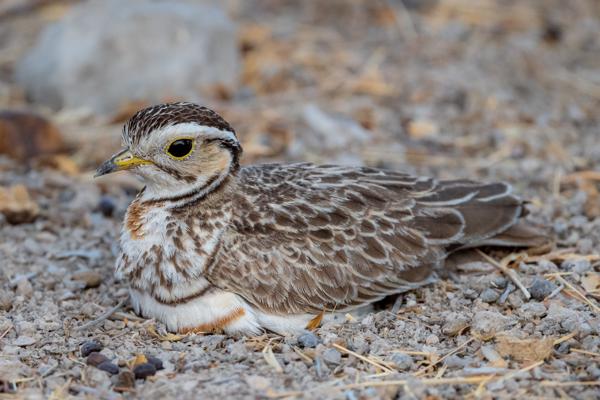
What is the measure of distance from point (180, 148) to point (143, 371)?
52.8 inches

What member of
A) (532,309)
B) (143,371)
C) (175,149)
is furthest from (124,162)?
(532,309)

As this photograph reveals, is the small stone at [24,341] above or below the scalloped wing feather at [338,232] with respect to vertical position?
below

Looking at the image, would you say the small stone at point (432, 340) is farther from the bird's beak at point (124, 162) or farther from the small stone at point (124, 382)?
the bird's beak at point (124, 162)

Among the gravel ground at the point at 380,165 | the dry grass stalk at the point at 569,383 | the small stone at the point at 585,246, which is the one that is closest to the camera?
the dry grass stalk at the point at 569,383

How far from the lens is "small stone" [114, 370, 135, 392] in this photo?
448 centimetres

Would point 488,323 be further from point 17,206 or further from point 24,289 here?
point 17,206

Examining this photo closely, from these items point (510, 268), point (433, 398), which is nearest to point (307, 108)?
point (510, 268)

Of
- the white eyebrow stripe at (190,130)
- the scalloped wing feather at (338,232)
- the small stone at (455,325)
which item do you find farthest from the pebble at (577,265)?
the white eyebrow stripe at (190,130)

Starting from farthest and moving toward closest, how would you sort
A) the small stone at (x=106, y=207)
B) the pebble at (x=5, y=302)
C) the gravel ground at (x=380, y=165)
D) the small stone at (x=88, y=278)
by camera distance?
the small stone at (x=106, y=207) < the small stone at (x=88, y=278) < the pebble at (x=5, y=302) < the gravel ground at (x=380, y=165)

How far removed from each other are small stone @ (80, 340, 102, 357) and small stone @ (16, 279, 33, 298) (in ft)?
2.75

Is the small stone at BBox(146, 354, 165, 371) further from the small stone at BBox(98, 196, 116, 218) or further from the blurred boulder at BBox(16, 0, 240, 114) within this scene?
the blurred boulder at BBox(16, 0, 240, 114)

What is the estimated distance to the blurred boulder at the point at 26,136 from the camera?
306 inches

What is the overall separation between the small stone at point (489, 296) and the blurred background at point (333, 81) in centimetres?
176

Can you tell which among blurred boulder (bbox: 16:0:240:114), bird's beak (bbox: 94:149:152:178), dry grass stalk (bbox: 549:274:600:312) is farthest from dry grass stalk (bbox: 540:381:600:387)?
blurred boulder (bbox: 16:0:240:114)
